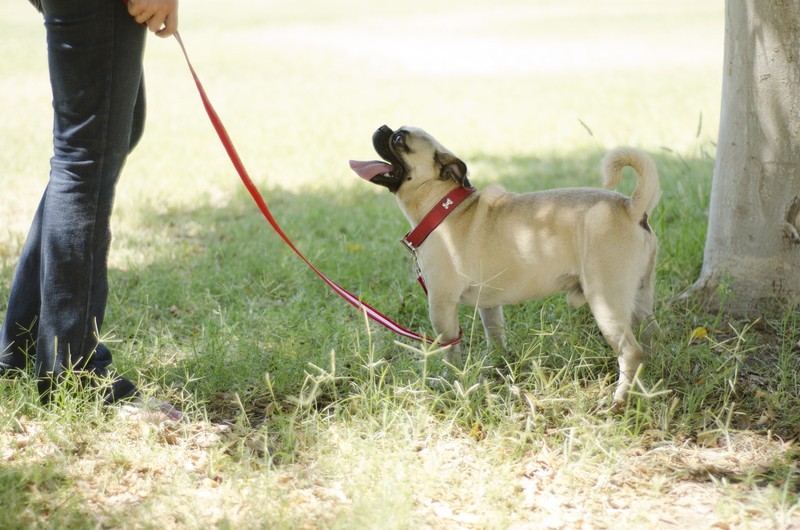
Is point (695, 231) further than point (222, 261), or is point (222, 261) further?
point (222, 261)

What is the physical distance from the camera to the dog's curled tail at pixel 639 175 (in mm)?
3438

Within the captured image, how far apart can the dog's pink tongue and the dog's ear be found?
9.0 inches

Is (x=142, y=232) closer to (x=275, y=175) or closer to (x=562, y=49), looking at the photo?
(x=275, y=175)

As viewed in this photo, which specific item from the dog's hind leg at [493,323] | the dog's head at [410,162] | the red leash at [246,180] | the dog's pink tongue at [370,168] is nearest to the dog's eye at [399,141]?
the dog's head at [410,162]

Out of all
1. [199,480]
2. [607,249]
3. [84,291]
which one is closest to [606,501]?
[607,249]

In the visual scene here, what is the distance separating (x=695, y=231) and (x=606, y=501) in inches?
107

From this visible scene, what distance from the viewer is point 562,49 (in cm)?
1628

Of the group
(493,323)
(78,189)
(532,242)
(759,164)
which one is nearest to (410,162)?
(532,242)

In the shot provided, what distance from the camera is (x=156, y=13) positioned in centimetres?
302

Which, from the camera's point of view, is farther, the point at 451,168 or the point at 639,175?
the point at 451,168

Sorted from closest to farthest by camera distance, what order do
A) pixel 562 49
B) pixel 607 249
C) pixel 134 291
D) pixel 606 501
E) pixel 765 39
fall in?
pixel 606 501 → pixel 607 249 → pixel 765 39 → pixel 134 291 → pixel 562 49

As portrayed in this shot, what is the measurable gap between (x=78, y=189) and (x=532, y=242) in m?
1.89

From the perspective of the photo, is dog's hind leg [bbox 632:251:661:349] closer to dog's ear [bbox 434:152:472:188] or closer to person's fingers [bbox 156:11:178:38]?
dog's ear [bbox 434:152:472:188]

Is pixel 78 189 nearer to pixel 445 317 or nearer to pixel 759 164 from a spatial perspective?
pixel 445 317
